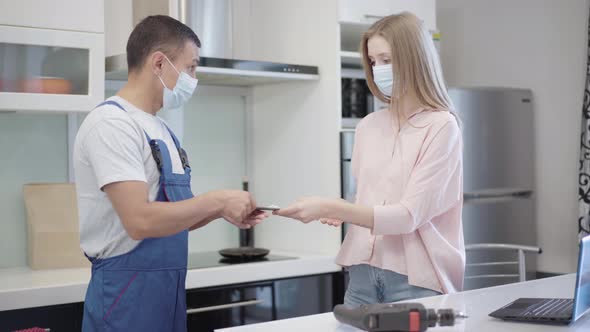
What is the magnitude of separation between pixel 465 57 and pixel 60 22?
8.47ft

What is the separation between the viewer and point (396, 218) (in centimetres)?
210

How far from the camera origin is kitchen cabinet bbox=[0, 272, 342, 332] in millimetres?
2588

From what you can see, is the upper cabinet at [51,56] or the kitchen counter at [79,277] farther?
the upper cabinet at [51,56]

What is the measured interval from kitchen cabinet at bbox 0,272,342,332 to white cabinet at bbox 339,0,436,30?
1.06 meters

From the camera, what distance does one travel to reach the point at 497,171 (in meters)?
4.18

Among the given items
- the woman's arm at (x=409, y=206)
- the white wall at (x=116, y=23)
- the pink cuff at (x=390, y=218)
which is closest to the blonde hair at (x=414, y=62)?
the woman's arm at (x=409, y=206)

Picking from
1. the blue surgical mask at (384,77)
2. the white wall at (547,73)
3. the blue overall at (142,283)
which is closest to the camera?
the blue overall at (142,283)

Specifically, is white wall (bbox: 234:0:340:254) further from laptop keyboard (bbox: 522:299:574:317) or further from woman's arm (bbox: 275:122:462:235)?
laptop keyboard (bbox: 522:299:574:317)

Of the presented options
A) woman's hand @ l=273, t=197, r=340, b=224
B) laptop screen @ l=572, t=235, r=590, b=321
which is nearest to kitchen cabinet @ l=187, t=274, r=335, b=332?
woman's hand @ l=273, t=197, r=340, b=224

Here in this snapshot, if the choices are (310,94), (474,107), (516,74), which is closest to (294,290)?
(310,94)

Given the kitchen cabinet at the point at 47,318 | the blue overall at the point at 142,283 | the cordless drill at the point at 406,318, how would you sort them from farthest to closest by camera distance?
the kitchen cabinet at the point at 47,318 < the blue overall at the point at 142,283 < the cordless drill at the point at 406,318

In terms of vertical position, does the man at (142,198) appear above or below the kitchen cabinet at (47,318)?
above

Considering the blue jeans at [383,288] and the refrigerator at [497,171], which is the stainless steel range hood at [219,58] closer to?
the refrigerator at [497,171]

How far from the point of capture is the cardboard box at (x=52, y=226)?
3070mm
